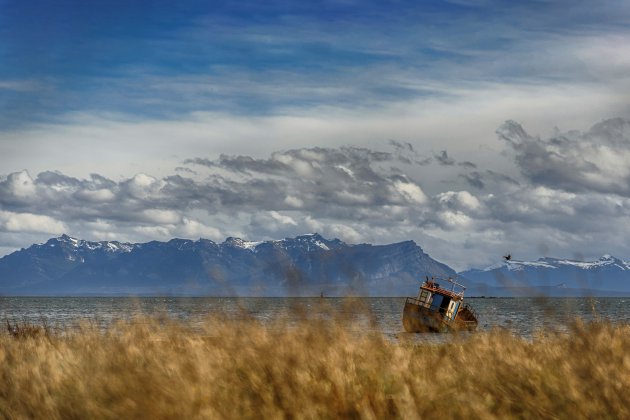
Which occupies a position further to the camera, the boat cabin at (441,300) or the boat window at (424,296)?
the boat window at (424,296)

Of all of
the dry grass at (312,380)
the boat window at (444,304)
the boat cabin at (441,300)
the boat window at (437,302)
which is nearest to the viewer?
the dry grass at (312,380)

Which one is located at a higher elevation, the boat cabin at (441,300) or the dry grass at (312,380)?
the dry grass at (312,380)

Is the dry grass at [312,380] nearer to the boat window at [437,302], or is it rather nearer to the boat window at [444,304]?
the boat window at [444,304]

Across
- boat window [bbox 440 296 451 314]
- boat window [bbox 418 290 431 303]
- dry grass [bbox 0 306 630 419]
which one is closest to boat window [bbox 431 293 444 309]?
boat window [bbox 440 296 451 314]

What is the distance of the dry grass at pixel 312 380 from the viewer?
793 cm

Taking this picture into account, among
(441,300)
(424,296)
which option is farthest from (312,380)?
(424,296)

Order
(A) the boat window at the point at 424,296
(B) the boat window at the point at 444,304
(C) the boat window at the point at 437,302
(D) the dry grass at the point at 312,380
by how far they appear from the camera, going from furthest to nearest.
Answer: (A) the boat window at the point at 424,296 → (C) the boat window at the point at 437,302 → (B) the boat window at the point at 444,304 → (D) the dry grass at the point at 312,380

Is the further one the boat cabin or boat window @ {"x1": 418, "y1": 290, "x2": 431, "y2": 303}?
boat window @ {"x1": 418, "y1": 290, "x2": 431, "y2": 303}

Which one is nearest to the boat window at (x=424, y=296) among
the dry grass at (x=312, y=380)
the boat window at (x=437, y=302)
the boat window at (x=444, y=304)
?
the boat window at (x=437, y=302)

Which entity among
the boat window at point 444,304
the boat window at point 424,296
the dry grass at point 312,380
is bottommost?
the boat window at point 444,304

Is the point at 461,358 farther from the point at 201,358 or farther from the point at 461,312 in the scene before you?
the point at 461,312

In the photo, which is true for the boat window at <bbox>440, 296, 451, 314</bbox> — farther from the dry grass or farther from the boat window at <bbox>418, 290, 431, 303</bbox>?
the dry grass

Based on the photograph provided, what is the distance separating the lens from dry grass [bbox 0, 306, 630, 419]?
7.93m

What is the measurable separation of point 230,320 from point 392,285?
7.10 feet
